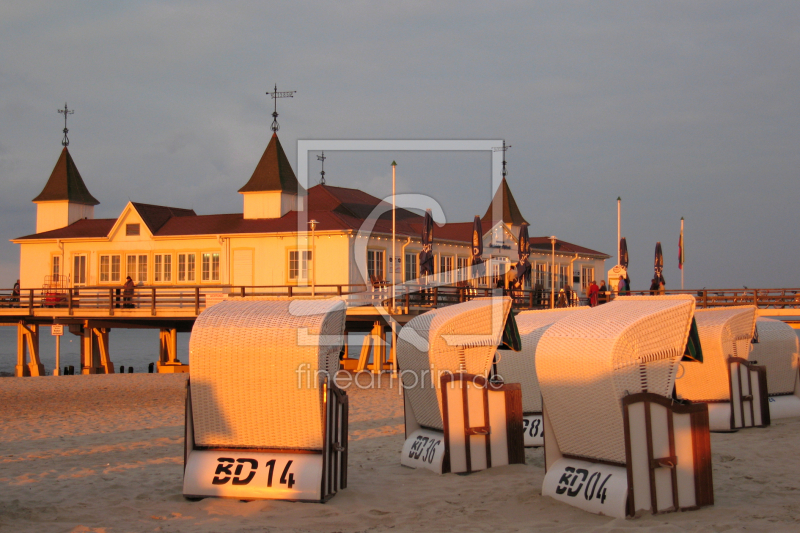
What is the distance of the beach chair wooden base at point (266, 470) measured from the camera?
323 inches

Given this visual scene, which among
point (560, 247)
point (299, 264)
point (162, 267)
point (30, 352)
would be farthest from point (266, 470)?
point (560, 247)

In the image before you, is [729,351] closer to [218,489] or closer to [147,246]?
[218,489]

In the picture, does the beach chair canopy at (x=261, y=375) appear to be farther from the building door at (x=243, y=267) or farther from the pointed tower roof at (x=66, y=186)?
the pointed tower roof at (x=66, y=186)

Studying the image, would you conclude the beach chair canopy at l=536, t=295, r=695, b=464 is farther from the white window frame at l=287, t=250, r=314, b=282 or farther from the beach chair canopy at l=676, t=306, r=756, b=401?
the white window frame at l=287, t=250, r=314, b=282

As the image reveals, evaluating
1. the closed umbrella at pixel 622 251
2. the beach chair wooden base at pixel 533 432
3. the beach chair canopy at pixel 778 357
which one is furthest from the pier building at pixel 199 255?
the beach chair wooden base at pixel 533 432

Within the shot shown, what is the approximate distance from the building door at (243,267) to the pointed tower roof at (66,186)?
35.7ft

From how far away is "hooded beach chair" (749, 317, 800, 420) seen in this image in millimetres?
14914

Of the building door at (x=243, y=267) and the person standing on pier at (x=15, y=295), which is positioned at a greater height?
the building door at (x=243, y=267)

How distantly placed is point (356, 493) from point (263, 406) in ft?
4.82

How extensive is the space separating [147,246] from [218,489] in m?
28.3

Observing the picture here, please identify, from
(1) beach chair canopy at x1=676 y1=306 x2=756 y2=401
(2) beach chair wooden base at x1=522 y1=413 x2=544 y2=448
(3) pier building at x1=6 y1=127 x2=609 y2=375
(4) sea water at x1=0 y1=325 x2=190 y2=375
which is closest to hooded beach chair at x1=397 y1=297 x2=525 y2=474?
(2) beach chair wooden base at x1=522 y1=413 x2=544 y2=448

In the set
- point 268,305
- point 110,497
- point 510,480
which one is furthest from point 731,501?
point 110,497

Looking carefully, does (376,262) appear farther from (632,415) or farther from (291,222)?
(632,415)

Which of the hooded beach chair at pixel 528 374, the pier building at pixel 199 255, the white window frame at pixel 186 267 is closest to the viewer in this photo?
the hooded beach chair at pixel 528 374
